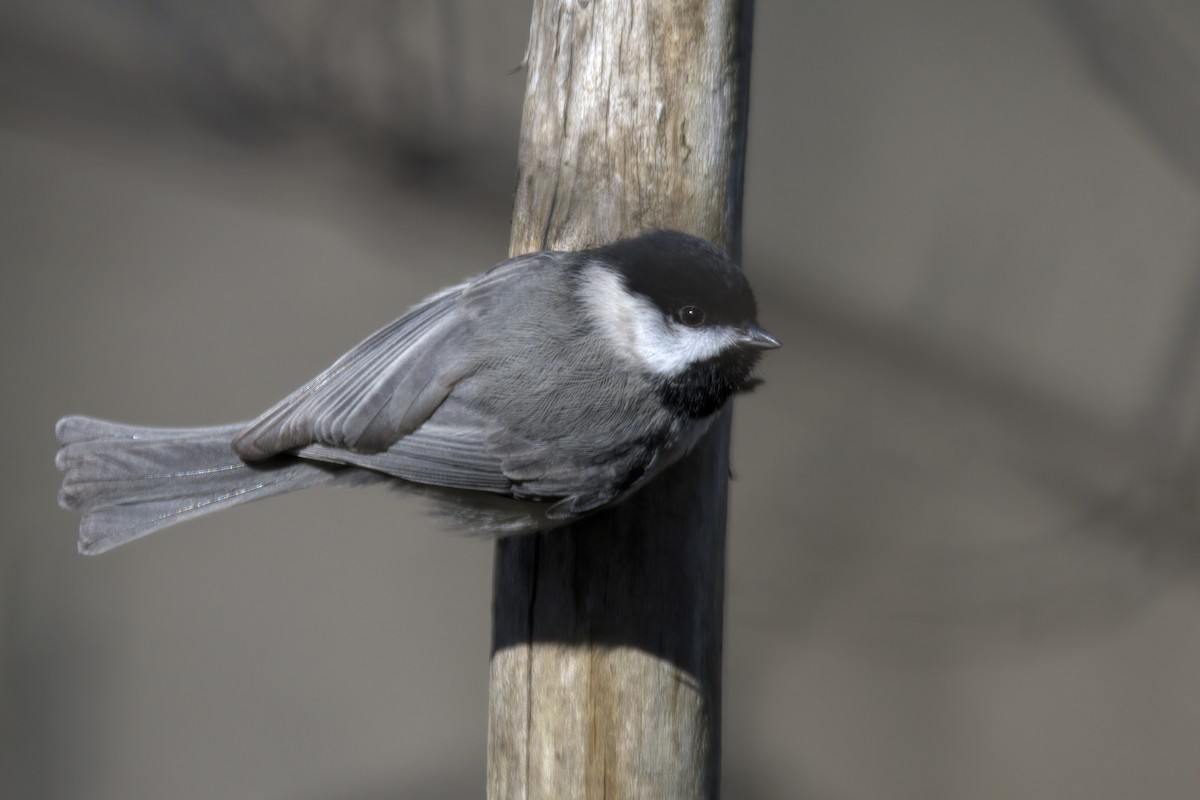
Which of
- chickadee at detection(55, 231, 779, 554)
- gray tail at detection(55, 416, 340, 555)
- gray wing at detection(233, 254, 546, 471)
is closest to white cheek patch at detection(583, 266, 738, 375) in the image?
chickadee at detection(55, 231, 779, 554)

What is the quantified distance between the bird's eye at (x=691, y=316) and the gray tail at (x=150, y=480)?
553 millimetres

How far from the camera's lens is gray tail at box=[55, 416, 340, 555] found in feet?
4.75

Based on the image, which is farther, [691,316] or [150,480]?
[150,480]

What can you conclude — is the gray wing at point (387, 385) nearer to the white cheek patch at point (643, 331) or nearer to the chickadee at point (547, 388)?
the chickadee at point (547, 388)

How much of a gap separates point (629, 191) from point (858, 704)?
176 cm

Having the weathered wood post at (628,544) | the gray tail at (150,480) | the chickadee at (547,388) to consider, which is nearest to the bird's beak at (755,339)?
the chickadee at (547,388)

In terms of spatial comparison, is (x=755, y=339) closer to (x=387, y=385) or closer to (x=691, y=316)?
(x=691, y=316)

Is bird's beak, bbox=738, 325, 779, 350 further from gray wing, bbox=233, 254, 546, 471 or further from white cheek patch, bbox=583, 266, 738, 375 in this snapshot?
gray wing, bbox=233, 254, 546, 471

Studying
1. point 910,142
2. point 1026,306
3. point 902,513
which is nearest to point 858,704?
point 902,513

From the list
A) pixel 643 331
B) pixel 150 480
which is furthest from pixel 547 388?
pixel 150 480

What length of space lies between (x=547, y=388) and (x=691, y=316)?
0.19 m

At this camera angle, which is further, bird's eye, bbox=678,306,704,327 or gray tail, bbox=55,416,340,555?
gray tail, bbox=55,416,340,555

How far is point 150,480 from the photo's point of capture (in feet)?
4.84

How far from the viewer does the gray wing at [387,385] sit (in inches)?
52.6
